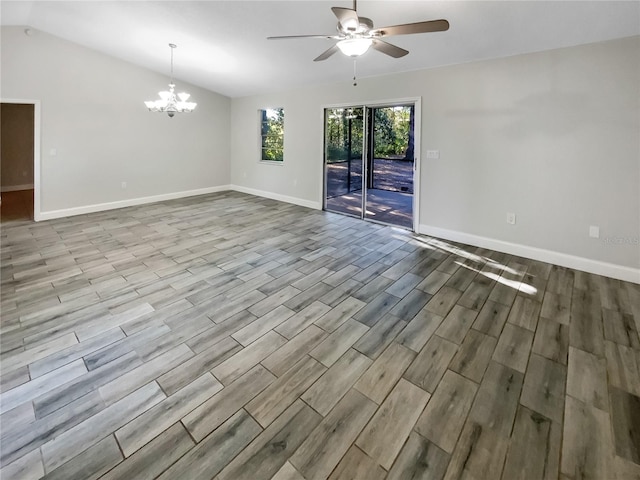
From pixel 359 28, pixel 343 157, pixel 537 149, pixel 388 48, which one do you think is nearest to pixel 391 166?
pixel 343 157

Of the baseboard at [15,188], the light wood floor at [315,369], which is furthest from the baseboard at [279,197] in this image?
the baseboard at [15,188]

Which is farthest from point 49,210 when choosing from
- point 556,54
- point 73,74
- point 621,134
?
point 621,134

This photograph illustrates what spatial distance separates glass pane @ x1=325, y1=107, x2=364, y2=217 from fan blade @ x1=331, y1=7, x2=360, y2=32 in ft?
12.2

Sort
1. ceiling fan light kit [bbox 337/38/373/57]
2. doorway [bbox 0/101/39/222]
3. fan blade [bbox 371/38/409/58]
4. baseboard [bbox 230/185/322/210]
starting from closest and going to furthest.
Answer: ceiling fan light kit [bbox 337/38/373/57] < fan blade [bbox 371/38/409/58] < baseboard [bbox 230/185/322/210] < doorway [bbox 0/101/39/222]

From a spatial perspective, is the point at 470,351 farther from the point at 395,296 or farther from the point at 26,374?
the point at 26,374

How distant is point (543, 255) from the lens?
13.8 ft

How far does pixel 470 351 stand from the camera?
93.6 inches

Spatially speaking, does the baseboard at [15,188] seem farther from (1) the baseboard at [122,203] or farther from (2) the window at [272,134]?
(2) the window at [272,134]

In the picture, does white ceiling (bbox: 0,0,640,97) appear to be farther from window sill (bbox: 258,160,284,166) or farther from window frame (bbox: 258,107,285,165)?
window sill (bbox: 258,160,284,166)

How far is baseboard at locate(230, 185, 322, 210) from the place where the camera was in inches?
276

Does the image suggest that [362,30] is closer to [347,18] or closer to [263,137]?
[347,18]

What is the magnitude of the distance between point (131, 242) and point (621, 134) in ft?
20.5

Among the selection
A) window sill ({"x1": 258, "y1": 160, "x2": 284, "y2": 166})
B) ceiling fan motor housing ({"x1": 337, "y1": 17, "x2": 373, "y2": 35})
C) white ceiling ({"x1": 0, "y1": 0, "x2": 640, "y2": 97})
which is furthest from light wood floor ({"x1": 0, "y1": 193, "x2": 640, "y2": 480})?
window sill ({"x1": 258, "y1": 160, "x2": 284, "y2": 166})

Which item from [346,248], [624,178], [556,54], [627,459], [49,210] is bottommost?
[627,459]
